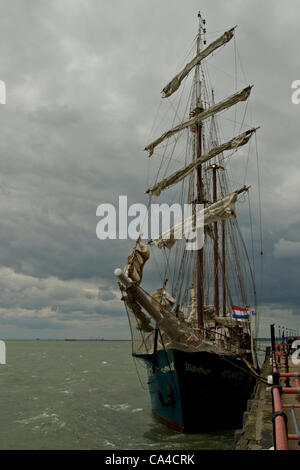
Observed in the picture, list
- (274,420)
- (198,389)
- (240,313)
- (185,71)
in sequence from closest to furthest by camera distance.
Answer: (274,420) < (198,389) < (240,313) < (185,71)

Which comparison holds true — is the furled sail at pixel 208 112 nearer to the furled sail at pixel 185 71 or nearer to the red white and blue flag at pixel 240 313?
the furled sail at pixel 185 71

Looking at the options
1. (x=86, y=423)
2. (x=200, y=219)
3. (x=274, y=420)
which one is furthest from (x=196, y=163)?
(x=274, y=420)

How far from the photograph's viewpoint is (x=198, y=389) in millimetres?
14844

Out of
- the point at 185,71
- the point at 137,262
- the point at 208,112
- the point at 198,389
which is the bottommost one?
the point at 198,389

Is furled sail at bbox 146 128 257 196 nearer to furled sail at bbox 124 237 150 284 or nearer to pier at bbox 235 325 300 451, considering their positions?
furled sail at bbox 124 237 150 284

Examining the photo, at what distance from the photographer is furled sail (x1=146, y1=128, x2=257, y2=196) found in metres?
22.7

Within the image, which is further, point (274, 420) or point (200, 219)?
point (200, 219)

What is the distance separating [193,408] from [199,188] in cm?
1384

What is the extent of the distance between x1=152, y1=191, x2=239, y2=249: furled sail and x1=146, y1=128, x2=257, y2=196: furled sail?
338 centimetres

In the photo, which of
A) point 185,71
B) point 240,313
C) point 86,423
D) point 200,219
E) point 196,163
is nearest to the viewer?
point 86,423

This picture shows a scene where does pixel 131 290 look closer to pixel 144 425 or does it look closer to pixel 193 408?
pixel 193 408

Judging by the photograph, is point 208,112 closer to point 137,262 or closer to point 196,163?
point 196,163

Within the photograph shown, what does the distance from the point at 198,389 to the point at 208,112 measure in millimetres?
17421
